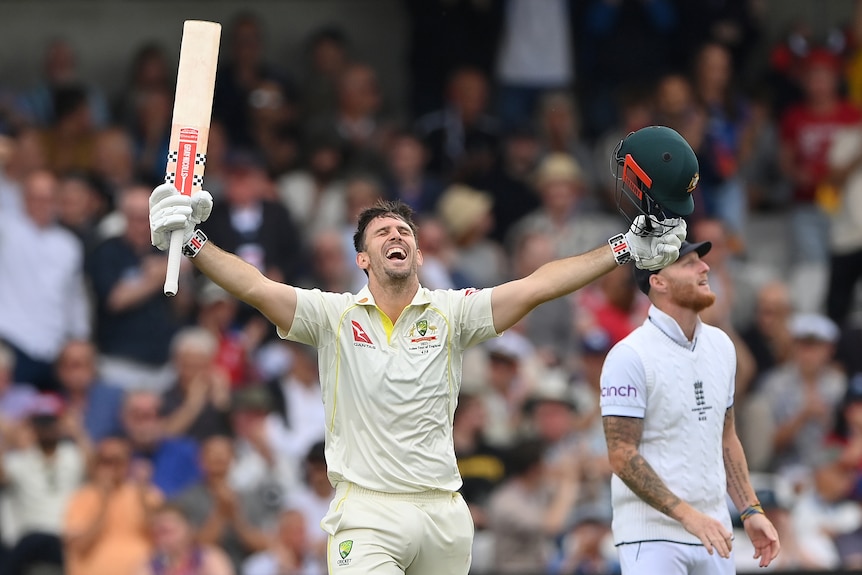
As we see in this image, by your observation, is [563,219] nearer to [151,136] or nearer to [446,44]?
[446,44]

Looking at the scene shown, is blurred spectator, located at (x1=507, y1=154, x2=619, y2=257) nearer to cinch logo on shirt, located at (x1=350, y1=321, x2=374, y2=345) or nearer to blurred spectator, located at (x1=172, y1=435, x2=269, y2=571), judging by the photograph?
blurred spectator, located at (x1=172, y1=435, x2=269, y2=571)

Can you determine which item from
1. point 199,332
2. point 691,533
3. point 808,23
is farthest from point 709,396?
point 808,23

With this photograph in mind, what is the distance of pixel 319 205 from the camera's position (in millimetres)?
15172

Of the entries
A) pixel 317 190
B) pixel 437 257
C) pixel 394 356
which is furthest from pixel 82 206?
pixel 394 356

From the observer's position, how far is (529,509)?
12523 mm

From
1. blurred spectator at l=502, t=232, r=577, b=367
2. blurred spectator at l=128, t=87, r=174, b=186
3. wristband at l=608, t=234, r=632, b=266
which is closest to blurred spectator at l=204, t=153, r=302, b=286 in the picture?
blurred spectator at l=128, t=87, r=174, b=186

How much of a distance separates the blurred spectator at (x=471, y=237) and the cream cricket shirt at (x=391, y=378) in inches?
263

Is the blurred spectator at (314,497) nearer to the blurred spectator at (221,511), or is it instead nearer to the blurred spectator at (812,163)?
the blurred spectator at (221,511)

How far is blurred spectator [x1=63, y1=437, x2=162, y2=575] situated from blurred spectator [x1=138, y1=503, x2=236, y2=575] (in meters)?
0.12

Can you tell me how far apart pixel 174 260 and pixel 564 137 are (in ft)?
29.6

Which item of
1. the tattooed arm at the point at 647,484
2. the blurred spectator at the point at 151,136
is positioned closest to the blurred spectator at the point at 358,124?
the blurred spectator at the point at 151,136

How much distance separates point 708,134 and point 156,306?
5.63 m

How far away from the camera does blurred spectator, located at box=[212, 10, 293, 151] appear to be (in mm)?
15930

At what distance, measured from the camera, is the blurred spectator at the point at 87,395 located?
1319cm
